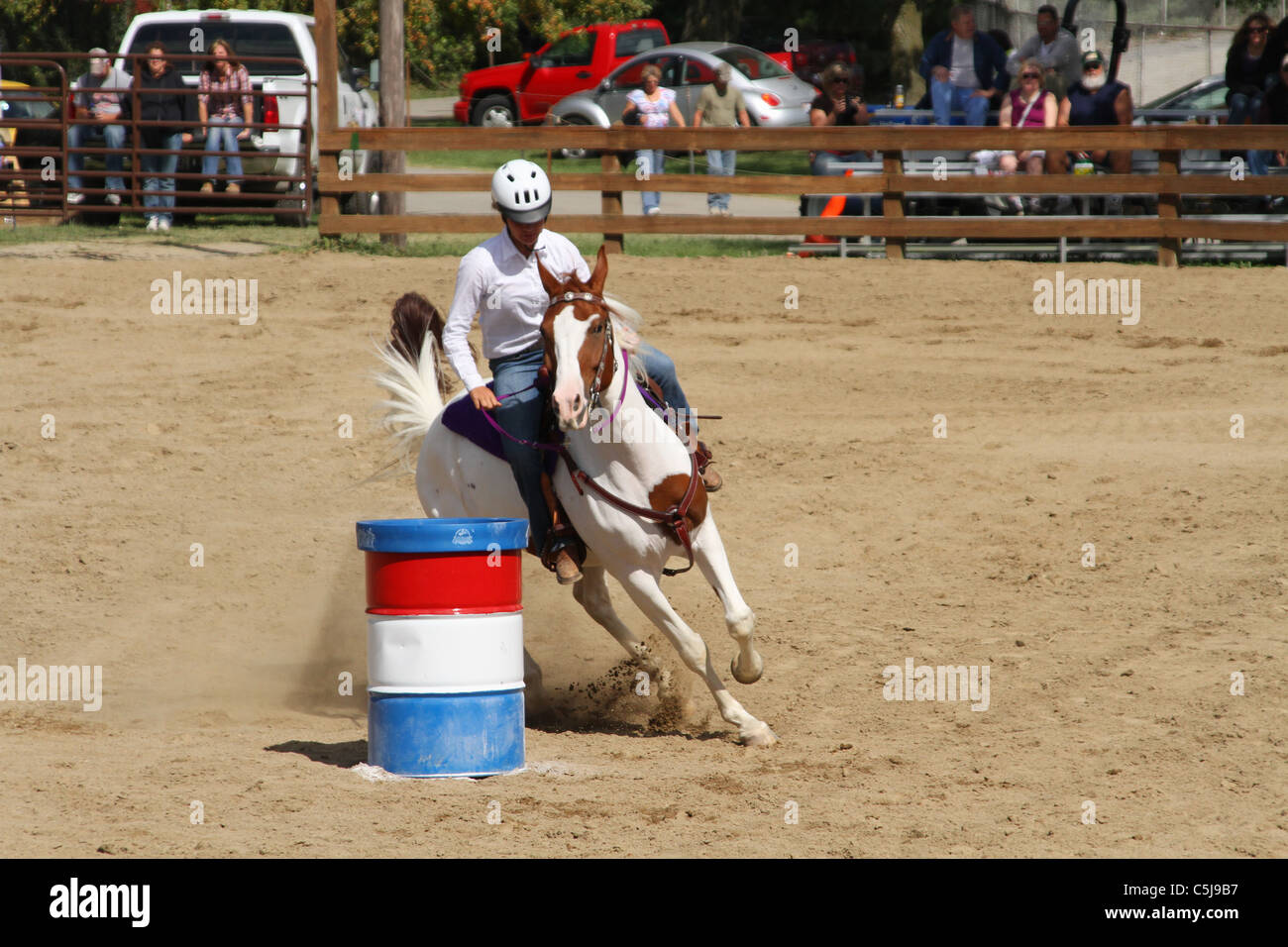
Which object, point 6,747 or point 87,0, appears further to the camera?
point 87,0

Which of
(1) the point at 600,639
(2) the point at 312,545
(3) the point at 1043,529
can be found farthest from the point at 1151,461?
(2) the point at 312,545

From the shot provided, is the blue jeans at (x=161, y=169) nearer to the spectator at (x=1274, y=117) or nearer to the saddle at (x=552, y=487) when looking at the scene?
the spectator at (x=1274, y=117)

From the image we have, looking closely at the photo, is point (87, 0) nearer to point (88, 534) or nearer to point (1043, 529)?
point (88, 534)

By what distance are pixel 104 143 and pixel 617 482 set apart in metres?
15.3

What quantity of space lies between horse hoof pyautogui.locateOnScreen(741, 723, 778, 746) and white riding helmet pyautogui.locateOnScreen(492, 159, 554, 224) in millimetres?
2510

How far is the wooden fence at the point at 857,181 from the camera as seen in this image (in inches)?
618

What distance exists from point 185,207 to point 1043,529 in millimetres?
13054

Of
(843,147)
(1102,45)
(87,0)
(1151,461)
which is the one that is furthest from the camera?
(87,0)

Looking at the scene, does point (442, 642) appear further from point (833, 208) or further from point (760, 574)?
point (833, 208)

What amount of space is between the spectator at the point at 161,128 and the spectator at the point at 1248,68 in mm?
12579

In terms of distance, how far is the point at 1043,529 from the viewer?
998cm

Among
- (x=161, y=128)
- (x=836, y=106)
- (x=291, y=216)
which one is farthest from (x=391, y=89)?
(x=836, y=106)

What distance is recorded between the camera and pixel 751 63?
2852 centimetres

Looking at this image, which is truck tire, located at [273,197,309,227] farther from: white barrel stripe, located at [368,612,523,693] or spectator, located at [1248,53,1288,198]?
white barrel stripe, located at [368,612,523,693]
